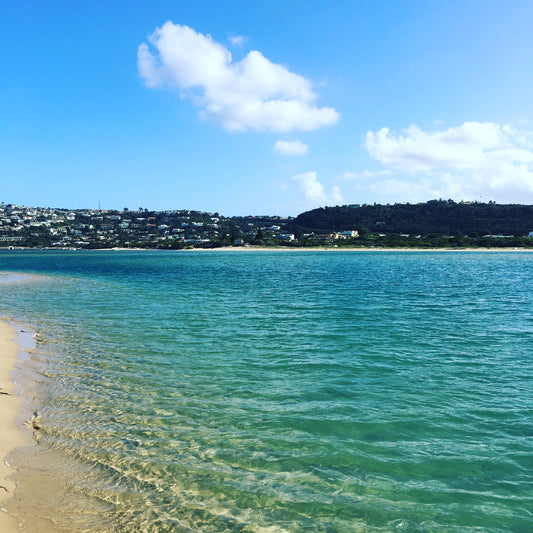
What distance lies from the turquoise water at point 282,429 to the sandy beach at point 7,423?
0.26 metres

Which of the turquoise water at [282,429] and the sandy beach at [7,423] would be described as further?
the turquoise water at [282,429]

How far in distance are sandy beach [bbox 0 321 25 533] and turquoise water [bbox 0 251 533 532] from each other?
26 cm

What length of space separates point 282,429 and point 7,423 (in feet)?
18.4

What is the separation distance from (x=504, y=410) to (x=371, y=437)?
141 inches

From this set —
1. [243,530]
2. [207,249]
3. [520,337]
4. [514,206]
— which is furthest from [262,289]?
[514,206]

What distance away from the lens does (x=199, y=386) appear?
35.6 feet

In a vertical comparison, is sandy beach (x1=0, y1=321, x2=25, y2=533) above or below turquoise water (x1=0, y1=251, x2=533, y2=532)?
above

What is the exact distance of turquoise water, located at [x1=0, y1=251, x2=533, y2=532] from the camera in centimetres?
576

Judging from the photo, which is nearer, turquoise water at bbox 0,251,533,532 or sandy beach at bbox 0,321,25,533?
sandy beach at bbox 0,321,25,533

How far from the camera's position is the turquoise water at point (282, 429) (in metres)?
5.76

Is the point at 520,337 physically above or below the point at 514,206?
below

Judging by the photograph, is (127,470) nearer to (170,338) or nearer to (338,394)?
(338,394)

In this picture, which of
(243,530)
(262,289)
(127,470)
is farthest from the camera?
(262,289)

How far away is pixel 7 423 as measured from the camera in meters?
8.22
